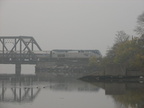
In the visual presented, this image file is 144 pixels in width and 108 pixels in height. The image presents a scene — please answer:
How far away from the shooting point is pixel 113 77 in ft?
167

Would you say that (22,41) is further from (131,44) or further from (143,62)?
(143,62)

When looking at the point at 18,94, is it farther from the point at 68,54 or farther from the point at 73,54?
the point at 68,54

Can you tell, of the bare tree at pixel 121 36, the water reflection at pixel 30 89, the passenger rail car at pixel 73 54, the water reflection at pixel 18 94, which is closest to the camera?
the water reflection at pixel 18 94

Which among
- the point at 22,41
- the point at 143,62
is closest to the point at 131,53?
the point at 143,62

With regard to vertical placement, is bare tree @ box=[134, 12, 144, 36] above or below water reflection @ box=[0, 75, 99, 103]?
above

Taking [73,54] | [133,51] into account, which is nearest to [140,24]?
[133,51]

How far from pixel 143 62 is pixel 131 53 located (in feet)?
29.3

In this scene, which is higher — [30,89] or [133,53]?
[133,53]

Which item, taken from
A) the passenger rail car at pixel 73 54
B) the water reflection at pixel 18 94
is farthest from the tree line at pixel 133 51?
the passenger rail car at pixel 73 54

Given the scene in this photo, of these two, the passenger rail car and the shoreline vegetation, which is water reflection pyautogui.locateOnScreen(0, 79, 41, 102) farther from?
the passenger rail car

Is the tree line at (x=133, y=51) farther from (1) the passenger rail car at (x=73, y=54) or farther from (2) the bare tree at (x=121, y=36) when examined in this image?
(1) the passenger rail car at (x=73, y=54)

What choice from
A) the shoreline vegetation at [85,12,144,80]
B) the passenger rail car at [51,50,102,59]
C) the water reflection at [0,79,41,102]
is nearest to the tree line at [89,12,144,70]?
the shoreline vegetation at [85,12,144,80]

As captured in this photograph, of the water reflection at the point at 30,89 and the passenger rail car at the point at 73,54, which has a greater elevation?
the passenger rail car at the point at 73,54

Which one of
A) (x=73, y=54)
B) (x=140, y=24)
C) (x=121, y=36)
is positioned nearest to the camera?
(x=140, y=24)
